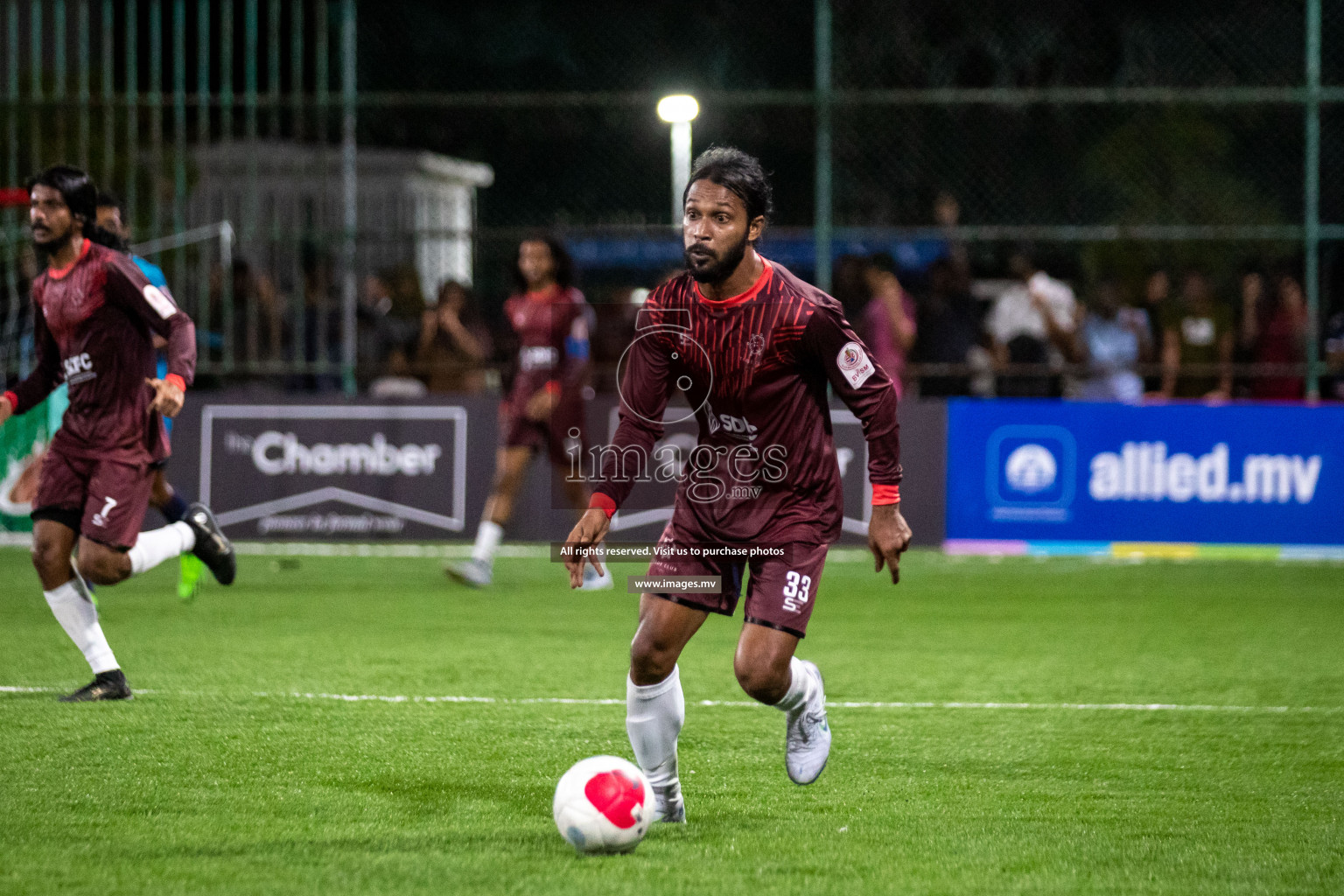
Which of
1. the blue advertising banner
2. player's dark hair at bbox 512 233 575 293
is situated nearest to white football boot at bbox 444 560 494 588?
player's dark hair at bbox 512 233 575 293

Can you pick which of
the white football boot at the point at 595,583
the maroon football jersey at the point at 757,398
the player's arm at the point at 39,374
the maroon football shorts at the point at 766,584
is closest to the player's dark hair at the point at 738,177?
the maroon football jersey at the point at 757,398

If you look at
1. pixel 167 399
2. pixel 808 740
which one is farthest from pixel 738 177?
pixel 167 399

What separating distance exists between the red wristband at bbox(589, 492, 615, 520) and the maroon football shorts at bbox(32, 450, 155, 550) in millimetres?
2752

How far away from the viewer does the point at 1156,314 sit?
1347cm

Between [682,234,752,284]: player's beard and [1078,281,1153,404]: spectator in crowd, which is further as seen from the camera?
[1078,281,1153,404]: spectator in crowd

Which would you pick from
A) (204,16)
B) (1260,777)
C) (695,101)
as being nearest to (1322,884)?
(1260,777)

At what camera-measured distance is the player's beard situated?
179 inches

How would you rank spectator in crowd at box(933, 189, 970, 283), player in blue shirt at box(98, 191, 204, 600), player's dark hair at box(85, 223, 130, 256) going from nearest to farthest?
player's dark hair at box(85, 223, 130, 256), player in blue shirt at box(98, 191, 204, 600), spectator in crowd at box(933, 189, 970, 283)

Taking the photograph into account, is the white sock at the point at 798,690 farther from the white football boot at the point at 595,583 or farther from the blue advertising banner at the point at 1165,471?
the blue advertising banner at the point at 1165,471

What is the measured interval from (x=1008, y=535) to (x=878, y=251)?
102 inches

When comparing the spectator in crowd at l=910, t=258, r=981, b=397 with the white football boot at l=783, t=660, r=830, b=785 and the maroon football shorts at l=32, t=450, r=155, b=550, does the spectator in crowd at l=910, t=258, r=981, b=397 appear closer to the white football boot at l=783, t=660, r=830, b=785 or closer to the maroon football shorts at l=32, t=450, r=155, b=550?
the maroon football shorts at l=32, t=450, r=155, b=550

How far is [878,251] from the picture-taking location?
1356 cm

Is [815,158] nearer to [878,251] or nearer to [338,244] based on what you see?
[878,251]

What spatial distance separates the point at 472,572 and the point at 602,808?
251 inches
